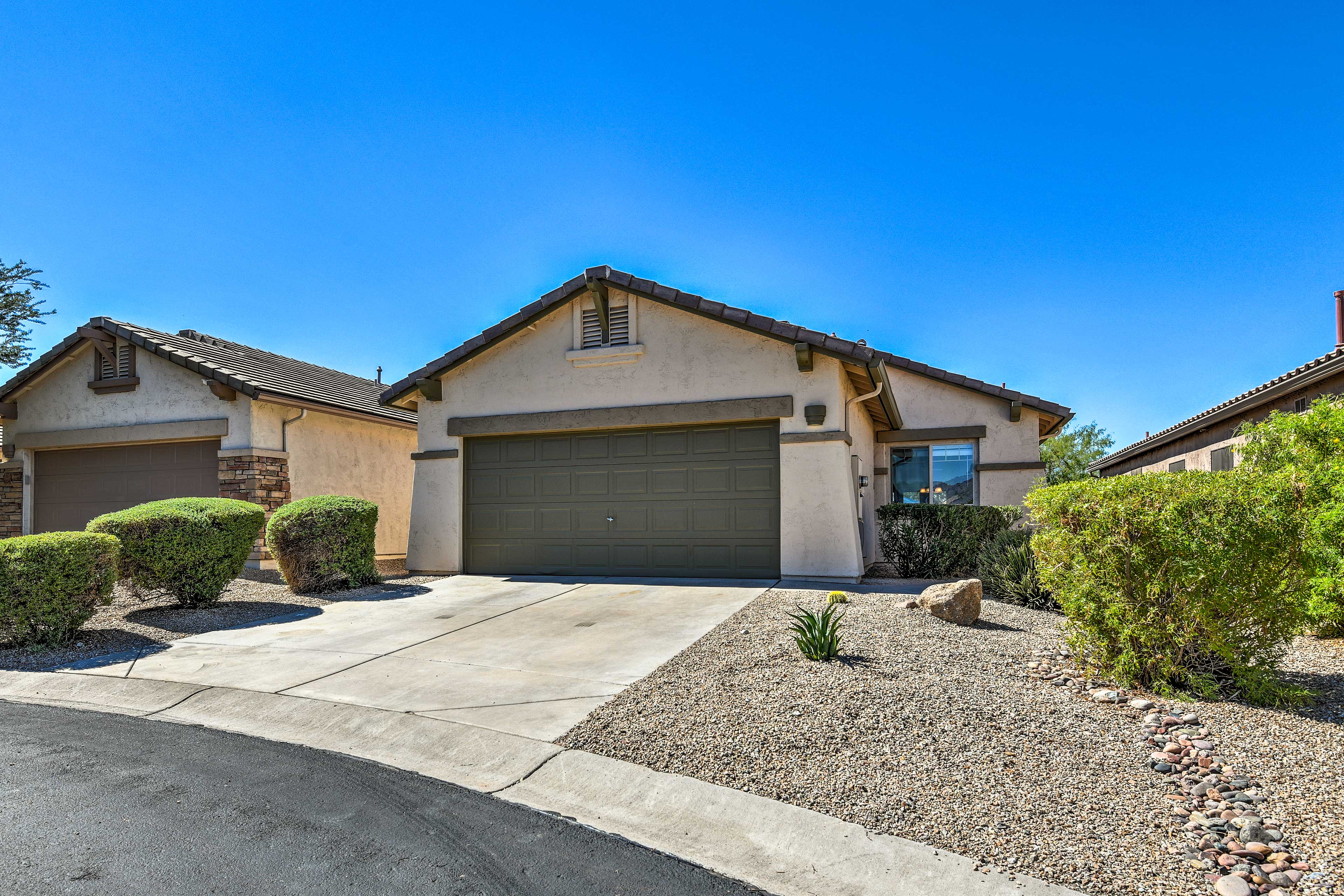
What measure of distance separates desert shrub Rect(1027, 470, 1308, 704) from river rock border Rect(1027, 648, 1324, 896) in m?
0.42

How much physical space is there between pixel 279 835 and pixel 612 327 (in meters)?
9.24

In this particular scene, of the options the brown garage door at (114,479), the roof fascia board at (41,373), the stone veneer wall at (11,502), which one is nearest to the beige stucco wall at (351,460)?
the brown garage door at (114,479)

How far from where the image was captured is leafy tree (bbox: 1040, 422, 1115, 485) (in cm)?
3500

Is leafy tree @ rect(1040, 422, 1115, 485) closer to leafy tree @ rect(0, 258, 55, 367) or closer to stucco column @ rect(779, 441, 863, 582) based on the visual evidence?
stucco column @ rect(779, 441, 863, 582)

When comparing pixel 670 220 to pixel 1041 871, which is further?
pixel 670 220

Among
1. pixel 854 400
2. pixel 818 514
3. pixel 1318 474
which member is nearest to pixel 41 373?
pixel 818 514

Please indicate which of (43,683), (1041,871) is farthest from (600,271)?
(1041,871)

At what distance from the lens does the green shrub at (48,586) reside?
6.81 metres

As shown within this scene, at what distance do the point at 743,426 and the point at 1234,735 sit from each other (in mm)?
7488

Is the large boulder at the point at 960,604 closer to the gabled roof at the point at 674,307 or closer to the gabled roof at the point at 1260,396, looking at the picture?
the gabled roof at the point at 674,307

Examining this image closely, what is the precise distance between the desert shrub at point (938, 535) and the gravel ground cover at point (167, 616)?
773cm

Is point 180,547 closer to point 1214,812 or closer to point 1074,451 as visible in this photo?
point 1214,812

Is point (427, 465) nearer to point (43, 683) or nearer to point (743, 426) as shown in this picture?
point (743, 426)

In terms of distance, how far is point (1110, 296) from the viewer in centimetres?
1525
